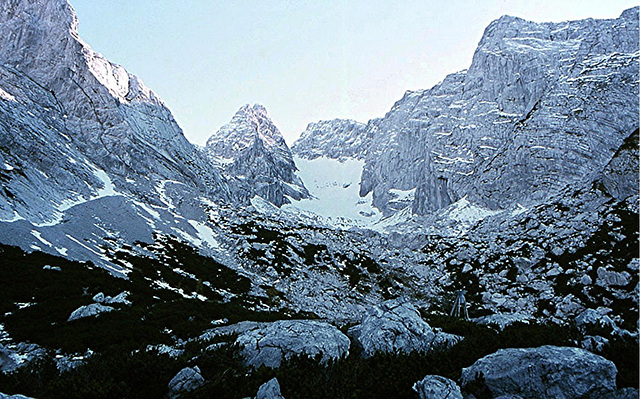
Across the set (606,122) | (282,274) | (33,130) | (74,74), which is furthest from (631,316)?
(74,74)

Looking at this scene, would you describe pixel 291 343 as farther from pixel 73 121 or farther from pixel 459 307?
pixel 73 121

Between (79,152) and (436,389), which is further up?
(79,152)

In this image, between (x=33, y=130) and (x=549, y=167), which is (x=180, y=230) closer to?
(x=33, y=130)

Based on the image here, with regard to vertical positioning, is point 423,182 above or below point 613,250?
above

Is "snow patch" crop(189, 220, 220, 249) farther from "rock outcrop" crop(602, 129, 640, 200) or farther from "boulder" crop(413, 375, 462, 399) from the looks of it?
"rock outcrop" crop(602, 129, 640, 200)

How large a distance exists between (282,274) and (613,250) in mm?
46444

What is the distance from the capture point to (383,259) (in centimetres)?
6906

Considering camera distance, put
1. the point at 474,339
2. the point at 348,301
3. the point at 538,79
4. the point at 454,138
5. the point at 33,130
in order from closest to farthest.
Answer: the point at 474,339 < the point at 348,301 < the point at 33,130 < the point at 538,79 < the point at 454,138

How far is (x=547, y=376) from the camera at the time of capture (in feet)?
25.4

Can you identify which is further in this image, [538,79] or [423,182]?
[423,182]

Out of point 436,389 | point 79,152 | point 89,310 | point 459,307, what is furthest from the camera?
point 79,152

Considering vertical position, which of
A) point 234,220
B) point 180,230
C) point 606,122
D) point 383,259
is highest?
point 606,122

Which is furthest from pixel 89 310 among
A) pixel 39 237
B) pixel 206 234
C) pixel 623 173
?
pixel 623 173

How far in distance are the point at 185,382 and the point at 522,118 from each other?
14173 centimetres
